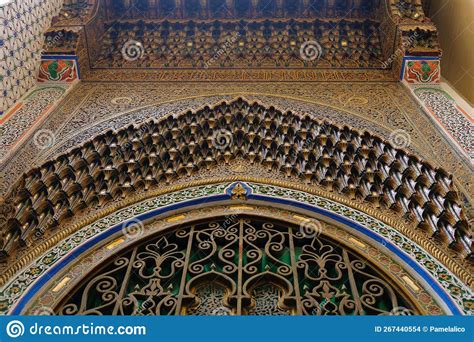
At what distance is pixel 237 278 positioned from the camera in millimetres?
3039

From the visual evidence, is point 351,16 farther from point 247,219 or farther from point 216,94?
point 247,219

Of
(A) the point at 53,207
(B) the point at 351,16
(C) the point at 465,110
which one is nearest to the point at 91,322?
(A) the point at 53,207

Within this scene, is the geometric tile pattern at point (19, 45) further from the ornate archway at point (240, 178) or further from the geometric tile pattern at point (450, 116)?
the geometric tile pattern at point (450, 116)

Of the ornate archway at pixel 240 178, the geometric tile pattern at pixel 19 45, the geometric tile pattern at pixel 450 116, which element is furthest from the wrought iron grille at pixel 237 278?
the geometric tile pattern at pixel 19 45

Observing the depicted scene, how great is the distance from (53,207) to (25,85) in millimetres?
1428

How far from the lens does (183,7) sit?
17.5 ft

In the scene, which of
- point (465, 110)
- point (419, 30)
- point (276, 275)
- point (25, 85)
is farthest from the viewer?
point (419, 30)

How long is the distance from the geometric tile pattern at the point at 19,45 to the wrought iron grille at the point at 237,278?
1.75 metres

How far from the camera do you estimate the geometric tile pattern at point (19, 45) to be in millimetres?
4043

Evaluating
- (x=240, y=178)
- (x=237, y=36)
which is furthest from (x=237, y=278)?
(x=237, y=36)

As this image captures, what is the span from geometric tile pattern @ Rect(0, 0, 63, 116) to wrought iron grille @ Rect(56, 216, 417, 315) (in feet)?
5.74

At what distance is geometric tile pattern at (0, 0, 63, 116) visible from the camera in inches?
159

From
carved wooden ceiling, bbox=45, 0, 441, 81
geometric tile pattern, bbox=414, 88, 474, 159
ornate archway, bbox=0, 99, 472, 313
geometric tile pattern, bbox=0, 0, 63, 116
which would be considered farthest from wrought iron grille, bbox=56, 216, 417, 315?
carved wooden ceiling, bbox=45, 0, 441, 81

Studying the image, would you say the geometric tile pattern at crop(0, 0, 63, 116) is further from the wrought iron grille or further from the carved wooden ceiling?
the wrought iron grille
